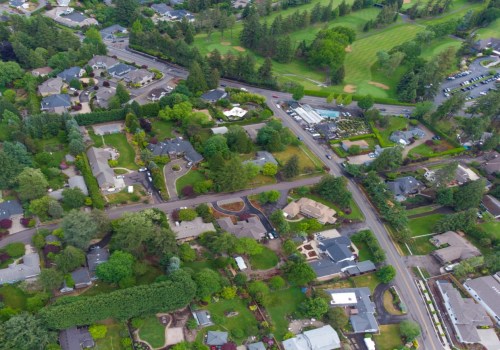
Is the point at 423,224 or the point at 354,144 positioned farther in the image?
the point at 354,144

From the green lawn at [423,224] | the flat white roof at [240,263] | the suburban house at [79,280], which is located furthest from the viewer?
the green lawn at [423,224]

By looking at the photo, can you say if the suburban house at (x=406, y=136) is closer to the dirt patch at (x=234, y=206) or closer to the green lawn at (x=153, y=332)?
the dirt patch at (x=234, y=206)

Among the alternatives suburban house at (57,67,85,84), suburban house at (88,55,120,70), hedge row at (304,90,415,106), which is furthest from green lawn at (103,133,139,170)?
hedge row at (304,90,415,106)

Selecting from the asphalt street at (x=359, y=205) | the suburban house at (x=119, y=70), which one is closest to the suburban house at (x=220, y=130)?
the asphalt street at (x=359, y=205)

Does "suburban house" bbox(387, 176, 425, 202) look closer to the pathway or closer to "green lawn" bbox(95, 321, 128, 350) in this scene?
the pathway

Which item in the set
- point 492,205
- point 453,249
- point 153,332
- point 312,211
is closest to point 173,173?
point 312,211

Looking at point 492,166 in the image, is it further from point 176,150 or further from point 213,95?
point 176,150
